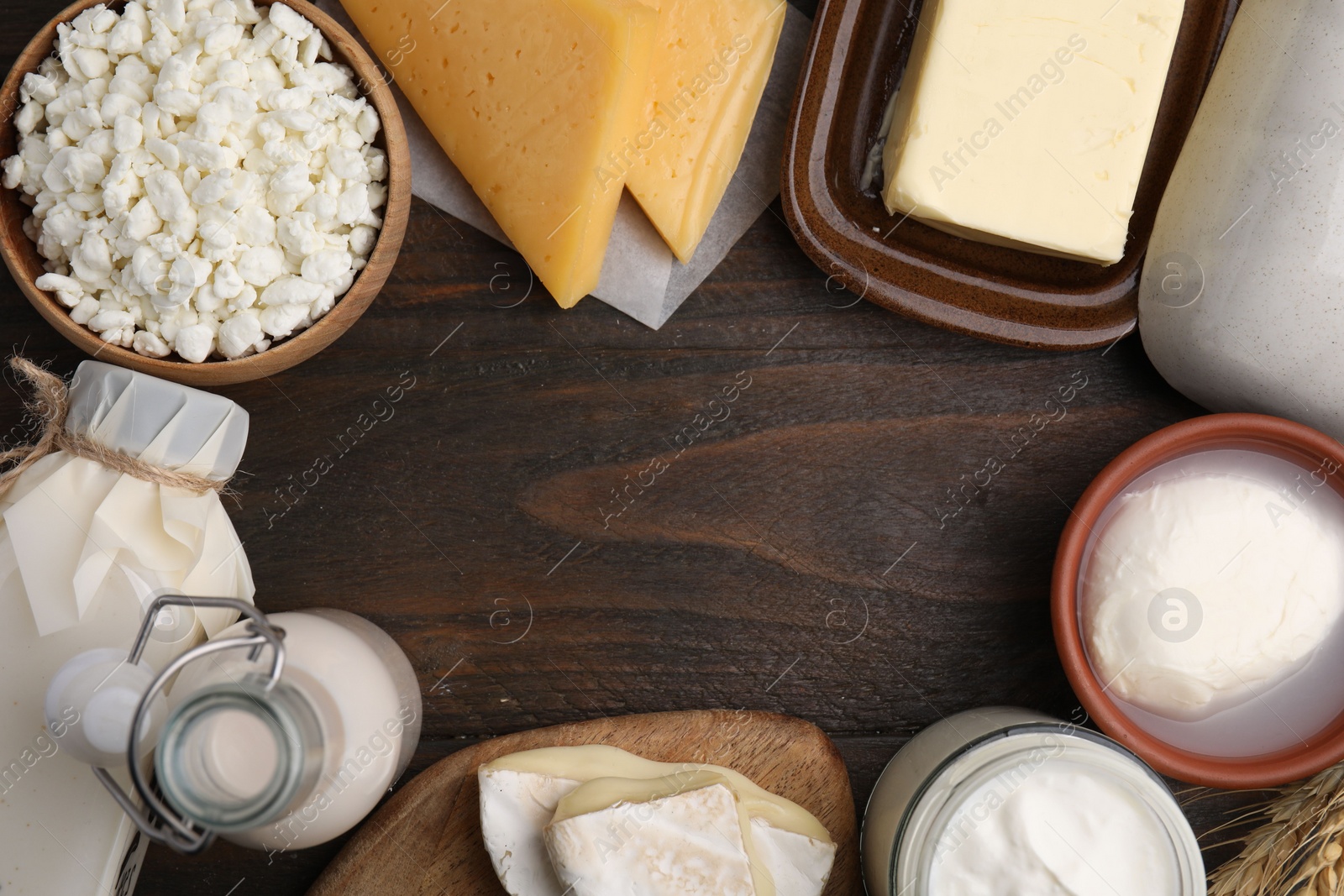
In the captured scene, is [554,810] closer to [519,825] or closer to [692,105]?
[519,825]

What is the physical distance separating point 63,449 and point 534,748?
52 cm

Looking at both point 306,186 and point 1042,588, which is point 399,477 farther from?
point 1042,588

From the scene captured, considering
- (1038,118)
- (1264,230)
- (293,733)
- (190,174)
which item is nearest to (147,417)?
(190,174)

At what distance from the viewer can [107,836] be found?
82 cm

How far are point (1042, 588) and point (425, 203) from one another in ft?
2.51

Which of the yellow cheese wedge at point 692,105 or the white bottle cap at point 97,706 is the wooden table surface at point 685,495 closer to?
the yellow cheese wedge at point 692,105

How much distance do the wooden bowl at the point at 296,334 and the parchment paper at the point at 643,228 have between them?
103 mm

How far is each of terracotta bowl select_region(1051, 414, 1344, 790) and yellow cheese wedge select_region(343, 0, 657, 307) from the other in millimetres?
535

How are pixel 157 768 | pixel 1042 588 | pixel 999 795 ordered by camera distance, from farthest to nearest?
pixel 1042 588 → pixel 999 795 → pixel 157 768

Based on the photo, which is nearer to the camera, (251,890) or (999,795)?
(999,795)

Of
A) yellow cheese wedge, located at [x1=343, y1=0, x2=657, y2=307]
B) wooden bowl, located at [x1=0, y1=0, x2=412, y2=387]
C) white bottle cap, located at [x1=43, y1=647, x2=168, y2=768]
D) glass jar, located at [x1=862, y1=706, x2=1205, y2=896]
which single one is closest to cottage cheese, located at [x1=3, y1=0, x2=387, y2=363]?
wooden bowl, located at [x1=0, y1=0, x2=412, y2=387]

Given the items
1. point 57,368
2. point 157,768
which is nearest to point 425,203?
point 57,368

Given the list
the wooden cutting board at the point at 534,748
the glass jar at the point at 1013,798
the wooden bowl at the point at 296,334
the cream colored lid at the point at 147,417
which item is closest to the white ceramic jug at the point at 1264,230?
the glass jar at the point at 1013,798

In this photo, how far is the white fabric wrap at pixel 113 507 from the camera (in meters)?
0.81
